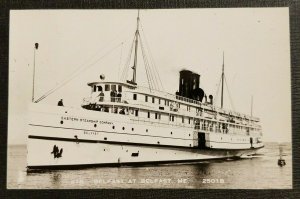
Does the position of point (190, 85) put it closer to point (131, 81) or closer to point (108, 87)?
point (131, 81)

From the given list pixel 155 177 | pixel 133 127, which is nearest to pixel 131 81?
pixel 133 127

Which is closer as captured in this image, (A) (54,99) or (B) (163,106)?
(A) (54,99)

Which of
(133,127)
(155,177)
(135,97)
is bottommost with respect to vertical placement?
(155,177)

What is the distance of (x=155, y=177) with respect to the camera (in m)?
3.58

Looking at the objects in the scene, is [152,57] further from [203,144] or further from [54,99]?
[203,144]

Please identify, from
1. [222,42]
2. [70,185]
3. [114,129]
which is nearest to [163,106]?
[114,129]

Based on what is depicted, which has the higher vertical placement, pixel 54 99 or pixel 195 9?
pixel 195 9

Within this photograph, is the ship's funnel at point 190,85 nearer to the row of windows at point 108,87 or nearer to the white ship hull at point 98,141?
the white ship hull at point 98,141

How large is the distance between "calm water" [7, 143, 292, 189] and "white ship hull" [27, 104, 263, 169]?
0.45 ft

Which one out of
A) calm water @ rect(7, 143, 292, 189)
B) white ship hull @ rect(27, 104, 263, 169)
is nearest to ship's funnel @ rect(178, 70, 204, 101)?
white ship hull @ rect(27, 104, 263, 169)

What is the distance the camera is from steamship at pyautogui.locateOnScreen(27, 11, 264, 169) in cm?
381

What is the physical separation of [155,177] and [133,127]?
754 mm

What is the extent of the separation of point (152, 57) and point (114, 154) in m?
0.96

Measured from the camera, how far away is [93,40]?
3717 millimetres
